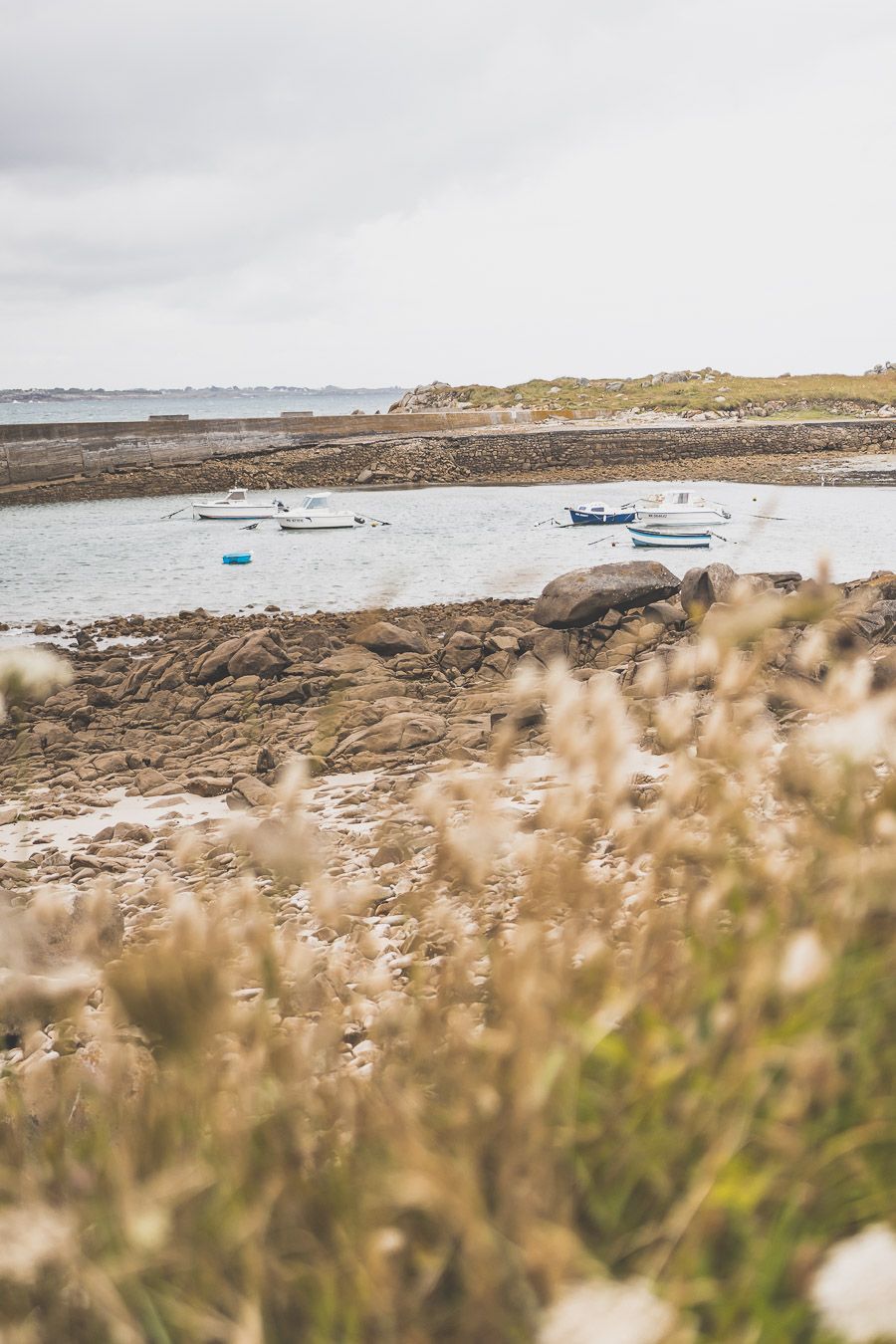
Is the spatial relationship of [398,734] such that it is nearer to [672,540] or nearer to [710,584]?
[710,584]

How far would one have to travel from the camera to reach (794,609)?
2260 millimetres

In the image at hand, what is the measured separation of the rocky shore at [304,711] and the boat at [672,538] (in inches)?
442

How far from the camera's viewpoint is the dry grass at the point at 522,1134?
4.22 feet

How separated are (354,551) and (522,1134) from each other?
2795 cm

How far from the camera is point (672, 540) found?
27906mm

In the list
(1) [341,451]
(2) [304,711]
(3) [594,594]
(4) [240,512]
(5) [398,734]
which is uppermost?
(1) [341,451]

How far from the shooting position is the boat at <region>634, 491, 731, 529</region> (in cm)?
2850

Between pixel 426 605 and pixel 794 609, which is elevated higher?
pixel 794 609

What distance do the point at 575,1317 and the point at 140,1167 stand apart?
2.59 ft

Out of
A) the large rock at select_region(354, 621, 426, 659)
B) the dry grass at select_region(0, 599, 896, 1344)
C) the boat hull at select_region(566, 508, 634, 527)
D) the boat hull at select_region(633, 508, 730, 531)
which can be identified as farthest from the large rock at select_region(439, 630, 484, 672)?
the boat hull at select_region(566, 508, 634, 527)

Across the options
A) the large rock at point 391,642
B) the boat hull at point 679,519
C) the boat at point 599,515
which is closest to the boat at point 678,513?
the boat hull at point 679,519

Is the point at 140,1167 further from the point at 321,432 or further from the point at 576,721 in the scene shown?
the point at 321,432

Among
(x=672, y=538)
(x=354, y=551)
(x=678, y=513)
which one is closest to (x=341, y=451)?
(x=354, y=551)

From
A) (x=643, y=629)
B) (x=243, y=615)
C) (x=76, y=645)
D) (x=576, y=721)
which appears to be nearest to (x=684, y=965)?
(x=576, y=721)
